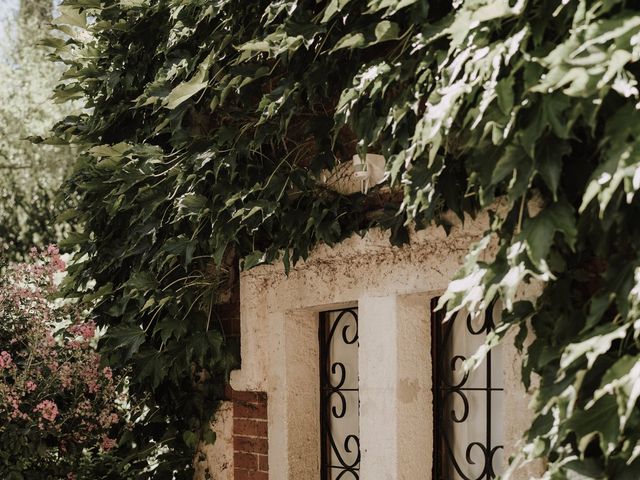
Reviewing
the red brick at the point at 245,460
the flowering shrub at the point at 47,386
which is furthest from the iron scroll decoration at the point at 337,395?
the flowering shrub at the point at 47,386

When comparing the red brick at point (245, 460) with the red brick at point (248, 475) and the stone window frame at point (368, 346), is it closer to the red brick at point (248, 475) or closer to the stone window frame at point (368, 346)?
the red brick at point (248, 475)

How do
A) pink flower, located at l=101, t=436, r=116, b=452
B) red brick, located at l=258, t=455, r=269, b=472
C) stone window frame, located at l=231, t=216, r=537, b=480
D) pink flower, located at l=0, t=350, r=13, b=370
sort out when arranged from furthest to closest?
pink flower, located at l=101, t=436, r=116, b=452, pink flower, located at l=0, t=350, r=13, b=370, red brick, located at l=258, t=455, r=269, b=472, stone window frame, located at l=231, t=216, r=537, b=480

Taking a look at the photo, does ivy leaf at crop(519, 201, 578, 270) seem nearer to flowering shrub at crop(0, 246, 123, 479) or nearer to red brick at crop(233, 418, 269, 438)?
red brick at crop(233, 418, 269, 438)

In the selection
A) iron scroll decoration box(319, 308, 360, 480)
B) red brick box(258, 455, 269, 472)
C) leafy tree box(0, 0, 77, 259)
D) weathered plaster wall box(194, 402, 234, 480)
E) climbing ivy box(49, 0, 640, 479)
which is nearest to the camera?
climbing ivy box(49, 0, 640, 479)

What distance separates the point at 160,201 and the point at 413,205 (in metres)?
1.98

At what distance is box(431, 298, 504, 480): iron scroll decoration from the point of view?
4301mm

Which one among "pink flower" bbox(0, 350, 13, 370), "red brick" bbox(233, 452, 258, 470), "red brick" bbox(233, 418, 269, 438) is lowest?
"red brick" bbox(233, 452, 258, 470)

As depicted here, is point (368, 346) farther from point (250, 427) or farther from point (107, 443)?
point (107, 443)

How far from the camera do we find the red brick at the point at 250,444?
208 inches

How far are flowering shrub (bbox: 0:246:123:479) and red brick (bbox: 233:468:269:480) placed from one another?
870 millimetres

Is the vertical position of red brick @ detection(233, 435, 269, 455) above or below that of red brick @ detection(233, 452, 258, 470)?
above

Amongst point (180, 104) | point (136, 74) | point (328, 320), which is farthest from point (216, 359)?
point (136, 74)

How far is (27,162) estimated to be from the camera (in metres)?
15.9

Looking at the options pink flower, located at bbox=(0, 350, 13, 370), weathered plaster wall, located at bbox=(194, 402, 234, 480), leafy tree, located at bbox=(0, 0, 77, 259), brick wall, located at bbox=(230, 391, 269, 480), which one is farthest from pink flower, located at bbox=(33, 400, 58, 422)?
leafy tree, located at bbox=(0, 0, 77, 259)
